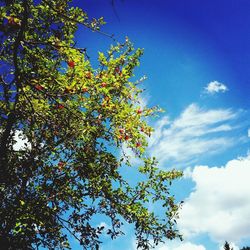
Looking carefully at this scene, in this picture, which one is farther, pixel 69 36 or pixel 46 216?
pixel 69 36

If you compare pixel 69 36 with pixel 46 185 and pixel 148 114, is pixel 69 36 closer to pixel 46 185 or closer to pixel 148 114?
pixel 148 114

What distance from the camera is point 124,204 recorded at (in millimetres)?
13148

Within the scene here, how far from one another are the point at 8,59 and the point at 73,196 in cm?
552

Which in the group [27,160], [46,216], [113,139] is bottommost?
[46,216]

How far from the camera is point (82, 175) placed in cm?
1168

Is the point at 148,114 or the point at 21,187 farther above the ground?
the point at 148,114

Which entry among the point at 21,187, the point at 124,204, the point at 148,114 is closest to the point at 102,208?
the point at 124,204

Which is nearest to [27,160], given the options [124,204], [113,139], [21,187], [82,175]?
[21,187]

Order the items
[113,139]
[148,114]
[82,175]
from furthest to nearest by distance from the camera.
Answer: [148,114]
[113,139]
[82,175]

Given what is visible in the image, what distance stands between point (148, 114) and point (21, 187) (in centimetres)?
588

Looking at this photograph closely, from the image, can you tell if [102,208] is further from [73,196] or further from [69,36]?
[69,36]

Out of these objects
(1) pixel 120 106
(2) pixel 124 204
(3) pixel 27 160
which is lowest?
(2) pixel 124 204

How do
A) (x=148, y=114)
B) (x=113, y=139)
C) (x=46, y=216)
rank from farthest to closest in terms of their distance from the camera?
(x=148, y=114) → (x=113, y=139) → (x=46, y=216)

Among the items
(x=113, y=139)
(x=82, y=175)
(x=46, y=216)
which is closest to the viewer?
(x=46, y=216)
